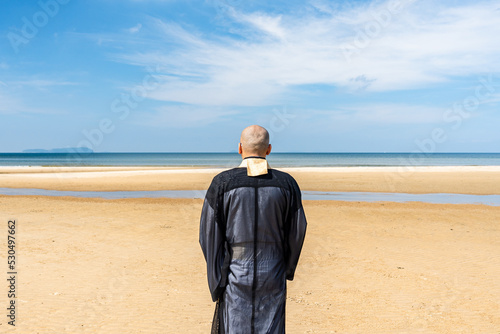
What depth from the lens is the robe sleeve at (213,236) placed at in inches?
116

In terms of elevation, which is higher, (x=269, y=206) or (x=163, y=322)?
(x=269, y=206)

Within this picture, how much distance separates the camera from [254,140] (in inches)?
119

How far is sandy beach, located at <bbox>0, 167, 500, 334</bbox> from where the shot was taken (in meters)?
5.45

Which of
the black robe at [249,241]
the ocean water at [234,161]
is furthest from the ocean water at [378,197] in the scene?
the ocean water at [234,161]

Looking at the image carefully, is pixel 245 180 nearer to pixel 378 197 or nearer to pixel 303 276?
pixel 303 276

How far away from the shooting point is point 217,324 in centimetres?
312

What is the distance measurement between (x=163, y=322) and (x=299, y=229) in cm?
320

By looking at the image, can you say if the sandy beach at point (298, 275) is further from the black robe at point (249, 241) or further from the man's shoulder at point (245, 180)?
the man's shoulder at point (245, 180)

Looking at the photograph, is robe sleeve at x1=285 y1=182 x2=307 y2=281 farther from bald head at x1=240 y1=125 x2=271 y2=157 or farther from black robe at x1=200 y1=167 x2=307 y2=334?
bald head at x1=240 y1=125 x2=271 y2=157

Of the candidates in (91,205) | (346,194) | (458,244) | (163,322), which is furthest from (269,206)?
(346,194)

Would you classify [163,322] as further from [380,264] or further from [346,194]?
[346,194]

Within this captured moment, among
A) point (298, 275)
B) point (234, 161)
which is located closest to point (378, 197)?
point (298, 275)

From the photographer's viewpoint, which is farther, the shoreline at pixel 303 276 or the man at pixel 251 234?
the shoreline at pixel 303 276

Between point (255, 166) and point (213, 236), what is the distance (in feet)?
1.95
